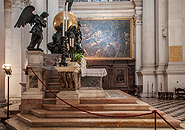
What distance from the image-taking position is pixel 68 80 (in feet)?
18.8

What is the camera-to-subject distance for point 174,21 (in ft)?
38.3

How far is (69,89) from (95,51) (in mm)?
9303

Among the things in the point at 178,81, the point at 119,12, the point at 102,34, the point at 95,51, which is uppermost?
the point at 119,12

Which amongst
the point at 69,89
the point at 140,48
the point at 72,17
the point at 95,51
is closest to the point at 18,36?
the point at 72,17

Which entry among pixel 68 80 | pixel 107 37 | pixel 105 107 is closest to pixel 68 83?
pixel 68 80

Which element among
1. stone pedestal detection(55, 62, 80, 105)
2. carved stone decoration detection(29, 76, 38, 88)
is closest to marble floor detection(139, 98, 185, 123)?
stone pedestal detection(55, 62, 80, 105)

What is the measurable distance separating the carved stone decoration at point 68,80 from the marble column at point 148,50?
310 inches

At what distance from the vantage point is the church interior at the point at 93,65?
17.1ft

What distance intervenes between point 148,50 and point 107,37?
3.57 meters

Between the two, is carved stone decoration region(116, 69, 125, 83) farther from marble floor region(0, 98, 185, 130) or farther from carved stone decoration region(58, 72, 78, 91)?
carved stone decoration region(58, 72, 78, 91)

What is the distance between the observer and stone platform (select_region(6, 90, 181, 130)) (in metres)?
4.84

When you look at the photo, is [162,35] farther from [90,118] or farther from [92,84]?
[90,118]

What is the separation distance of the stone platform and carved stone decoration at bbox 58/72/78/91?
1.75 ft

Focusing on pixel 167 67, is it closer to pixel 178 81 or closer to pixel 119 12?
pixel 178 81
